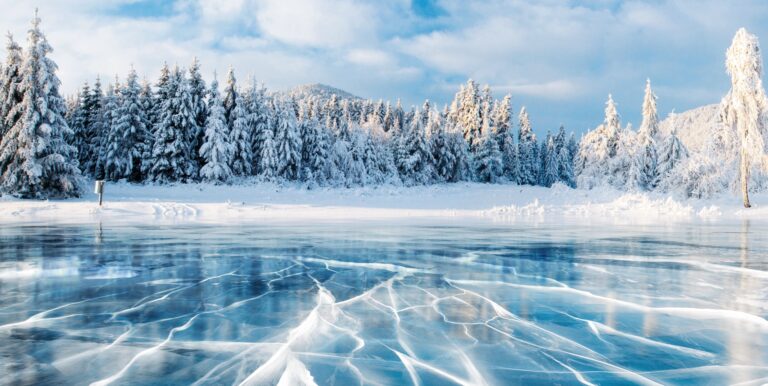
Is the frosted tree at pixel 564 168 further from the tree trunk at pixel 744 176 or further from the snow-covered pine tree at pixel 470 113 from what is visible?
the tree trunk at pixel 744 176

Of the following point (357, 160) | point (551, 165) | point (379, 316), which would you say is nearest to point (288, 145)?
point (357, 160)

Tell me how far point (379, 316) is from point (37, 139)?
2934 cm

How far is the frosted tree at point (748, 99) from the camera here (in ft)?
94.5

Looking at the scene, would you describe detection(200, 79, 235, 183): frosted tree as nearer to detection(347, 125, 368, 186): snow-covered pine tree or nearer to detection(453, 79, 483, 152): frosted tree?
detection(347, 125, 368, 186): snow-covered pine tree

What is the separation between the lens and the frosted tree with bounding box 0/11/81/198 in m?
27.0

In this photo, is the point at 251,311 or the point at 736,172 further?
the point at 736,172

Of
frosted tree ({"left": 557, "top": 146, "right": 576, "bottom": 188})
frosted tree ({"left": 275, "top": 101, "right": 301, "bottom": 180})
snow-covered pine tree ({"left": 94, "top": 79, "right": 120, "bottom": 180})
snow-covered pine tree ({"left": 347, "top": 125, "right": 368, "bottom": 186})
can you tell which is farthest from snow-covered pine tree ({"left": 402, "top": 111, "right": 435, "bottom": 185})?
frosted tree ({"left": 557, "top": 146, "right": 576, "bottom": 188})

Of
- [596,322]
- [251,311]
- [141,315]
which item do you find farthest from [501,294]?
[141,315]

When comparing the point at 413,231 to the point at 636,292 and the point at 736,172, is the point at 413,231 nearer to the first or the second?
the point at 636,292

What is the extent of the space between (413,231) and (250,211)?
1131 centimetres

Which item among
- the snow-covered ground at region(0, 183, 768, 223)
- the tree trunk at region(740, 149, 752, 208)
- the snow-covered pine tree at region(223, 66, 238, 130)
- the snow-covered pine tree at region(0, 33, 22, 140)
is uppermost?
the snow-covered pine tree at region(223, 66, 238, 130)

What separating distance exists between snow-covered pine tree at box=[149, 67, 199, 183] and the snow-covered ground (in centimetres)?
379

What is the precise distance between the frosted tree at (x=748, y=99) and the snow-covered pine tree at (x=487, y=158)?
122 feet

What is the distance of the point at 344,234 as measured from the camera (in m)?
13.8
